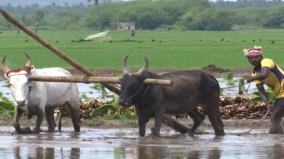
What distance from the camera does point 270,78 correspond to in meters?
16.3

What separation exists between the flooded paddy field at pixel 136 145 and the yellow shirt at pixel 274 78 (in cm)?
72

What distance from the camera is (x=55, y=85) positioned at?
57.6ft

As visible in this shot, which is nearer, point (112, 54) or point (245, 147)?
point (245, 147)

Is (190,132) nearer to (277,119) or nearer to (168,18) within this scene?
(277,119)

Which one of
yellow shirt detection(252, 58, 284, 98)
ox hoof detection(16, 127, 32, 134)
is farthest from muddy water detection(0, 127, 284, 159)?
yellow shirt detection(252, 58, 284, 98)

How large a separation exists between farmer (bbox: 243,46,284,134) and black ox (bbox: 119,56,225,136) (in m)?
0.88

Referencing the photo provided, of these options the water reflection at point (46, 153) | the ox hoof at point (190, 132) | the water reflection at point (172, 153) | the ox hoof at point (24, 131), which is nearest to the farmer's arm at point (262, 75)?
the ox hoof at point (190, 132)

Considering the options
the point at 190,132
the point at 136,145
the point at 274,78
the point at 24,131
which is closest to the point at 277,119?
the point at 274,78

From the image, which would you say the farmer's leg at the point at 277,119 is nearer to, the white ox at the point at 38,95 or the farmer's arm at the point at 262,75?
the farmer's arm at the point at 262,75

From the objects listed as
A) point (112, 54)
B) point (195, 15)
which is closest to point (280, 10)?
point (195, 15)

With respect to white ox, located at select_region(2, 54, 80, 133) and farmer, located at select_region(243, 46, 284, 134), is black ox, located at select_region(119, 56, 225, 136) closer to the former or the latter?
farmer, located at select_region(243, 46, 284, 134)

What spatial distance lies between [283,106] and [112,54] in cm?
3452

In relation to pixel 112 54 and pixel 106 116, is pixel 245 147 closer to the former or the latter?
pixel 106 116

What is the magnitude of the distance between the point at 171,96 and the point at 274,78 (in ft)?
5.29
